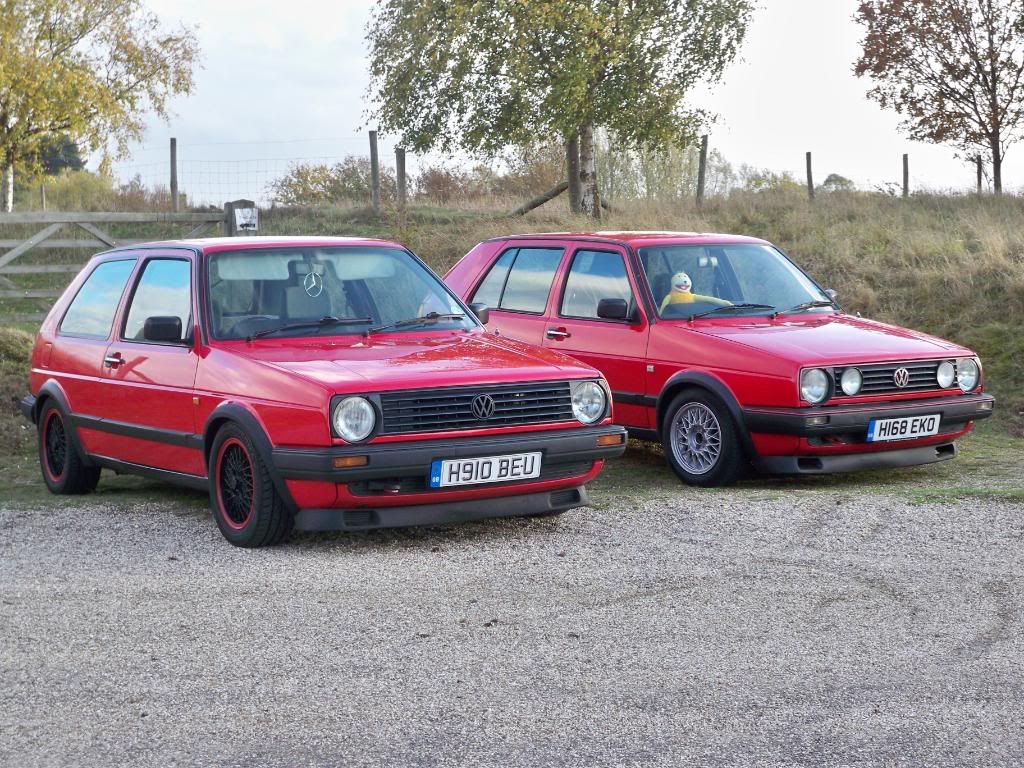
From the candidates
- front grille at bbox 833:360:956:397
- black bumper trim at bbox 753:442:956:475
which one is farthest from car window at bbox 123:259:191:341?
front grille at bbox 833:360:956:397

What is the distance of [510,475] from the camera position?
7.12 metres

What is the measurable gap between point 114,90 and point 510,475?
30.8m

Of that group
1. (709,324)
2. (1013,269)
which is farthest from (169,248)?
(1013,269)

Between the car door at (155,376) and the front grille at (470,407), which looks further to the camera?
the car door at (155,376)

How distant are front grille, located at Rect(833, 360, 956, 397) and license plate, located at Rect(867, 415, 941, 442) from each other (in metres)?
0.20

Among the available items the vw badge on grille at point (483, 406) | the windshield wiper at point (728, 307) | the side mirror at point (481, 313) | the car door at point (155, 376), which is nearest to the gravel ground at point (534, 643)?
the car door at point (155, 376)

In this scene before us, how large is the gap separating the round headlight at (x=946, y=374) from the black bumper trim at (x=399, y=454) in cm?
337

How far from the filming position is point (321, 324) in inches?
309

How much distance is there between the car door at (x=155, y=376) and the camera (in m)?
7.81

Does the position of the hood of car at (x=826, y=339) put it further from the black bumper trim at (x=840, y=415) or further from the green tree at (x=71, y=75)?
the green tree at (x=71, y=75)

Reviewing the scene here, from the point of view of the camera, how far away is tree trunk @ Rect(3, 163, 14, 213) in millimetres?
35444

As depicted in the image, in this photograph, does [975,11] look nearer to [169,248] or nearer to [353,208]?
[353,208]

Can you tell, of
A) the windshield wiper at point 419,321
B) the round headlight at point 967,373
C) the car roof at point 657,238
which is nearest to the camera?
the windshield wiper at point 419,321

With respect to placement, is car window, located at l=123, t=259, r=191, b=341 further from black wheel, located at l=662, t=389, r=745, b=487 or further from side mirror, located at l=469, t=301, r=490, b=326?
black wheel, located at l=662, t=389, r=745, b=487
